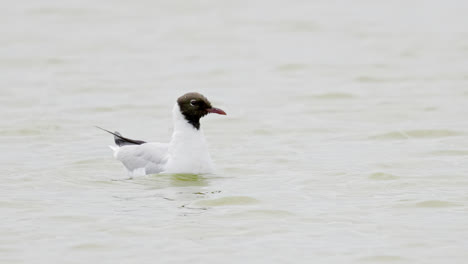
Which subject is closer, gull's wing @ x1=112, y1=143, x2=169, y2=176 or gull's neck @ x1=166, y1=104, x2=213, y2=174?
gull's neck @ x1=166, y1=104, x2=213, y2=174

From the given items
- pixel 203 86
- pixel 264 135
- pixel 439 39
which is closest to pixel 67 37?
pixel 203 86

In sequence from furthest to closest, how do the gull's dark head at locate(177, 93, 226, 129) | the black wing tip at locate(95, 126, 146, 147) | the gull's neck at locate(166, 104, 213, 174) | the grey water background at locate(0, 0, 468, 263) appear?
1. the black wing tip at locate(95, 126, 146, 147)
2. the gull's dark head at locate(177, 93, 226, 129)
3. the gull's neck at locate(166, 104, 213, 174)
4. the grey water background at locate(0, 0, 468, 263)

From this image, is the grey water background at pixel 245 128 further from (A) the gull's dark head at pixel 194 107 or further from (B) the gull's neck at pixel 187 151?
(A) the gull's dark head at pixel 194 107

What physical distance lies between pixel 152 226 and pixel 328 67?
12655mm

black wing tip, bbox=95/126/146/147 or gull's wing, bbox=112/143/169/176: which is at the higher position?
black wing tip, bbox=95/126/146/147

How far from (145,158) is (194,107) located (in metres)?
0.92

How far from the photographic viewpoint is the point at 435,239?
9.45 metres

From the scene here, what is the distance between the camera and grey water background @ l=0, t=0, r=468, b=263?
9672 mm

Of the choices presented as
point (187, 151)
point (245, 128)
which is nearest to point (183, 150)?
point (187, 151)

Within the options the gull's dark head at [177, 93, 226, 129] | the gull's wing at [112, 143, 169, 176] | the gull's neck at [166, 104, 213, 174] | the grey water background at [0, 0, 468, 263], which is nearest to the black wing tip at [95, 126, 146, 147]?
the gull's wing at [112, 143, 169, 176]

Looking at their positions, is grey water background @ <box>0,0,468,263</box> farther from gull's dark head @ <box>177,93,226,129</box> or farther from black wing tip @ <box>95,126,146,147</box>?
gull's dark head @ <box>177,93,226,129</box>

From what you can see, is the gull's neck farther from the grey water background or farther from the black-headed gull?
A: the grey water background

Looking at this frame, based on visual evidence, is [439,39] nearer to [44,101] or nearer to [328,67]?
[328,67]

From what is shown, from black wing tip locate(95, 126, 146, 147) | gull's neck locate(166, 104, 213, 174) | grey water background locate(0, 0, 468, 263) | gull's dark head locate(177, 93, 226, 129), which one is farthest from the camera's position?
black wing tip locate(95, 126, 146, 147)
